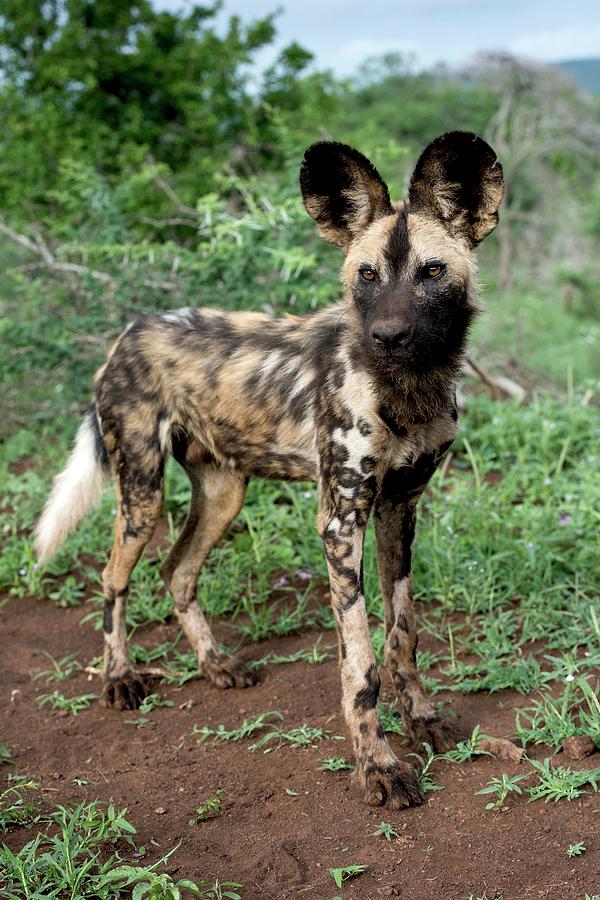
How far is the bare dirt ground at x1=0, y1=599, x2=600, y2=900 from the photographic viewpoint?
2.38 metres

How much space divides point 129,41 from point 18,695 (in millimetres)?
6050

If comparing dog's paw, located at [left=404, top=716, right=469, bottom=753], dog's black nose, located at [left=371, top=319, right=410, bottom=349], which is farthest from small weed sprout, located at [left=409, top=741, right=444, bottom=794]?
dog's black nose, located at [left=371, top=319, right=410, bottom=349]

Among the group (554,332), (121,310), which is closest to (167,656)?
(121,310)

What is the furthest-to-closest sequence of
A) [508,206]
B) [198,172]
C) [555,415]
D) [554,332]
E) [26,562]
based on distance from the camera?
[508,206] < [554,332] < [198,172] < [555,415] < [26,562]

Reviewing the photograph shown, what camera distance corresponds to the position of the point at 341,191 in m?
2.96

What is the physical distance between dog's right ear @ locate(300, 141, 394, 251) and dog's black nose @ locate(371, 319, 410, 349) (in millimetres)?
470

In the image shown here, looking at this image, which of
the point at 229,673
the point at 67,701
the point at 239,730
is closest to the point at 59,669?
the point at 67,701

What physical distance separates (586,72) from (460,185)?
16.4m

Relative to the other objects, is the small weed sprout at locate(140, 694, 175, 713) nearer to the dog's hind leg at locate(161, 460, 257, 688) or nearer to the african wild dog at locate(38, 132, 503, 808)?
the african wild dog at locate(38, 132, 503, 808)

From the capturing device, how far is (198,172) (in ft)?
25.0

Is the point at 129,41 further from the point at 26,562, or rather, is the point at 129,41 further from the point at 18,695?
the point at 18,695

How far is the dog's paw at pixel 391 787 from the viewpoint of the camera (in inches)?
107

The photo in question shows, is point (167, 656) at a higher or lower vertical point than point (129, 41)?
lower

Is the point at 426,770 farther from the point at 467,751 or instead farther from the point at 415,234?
the point at 415,234
